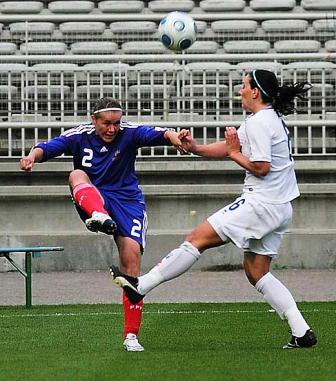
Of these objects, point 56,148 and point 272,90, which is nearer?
point 272,90

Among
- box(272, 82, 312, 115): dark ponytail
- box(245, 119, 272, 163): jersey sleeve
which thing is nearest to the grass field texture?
box(245, 119, 272, 163): jersey sleeve

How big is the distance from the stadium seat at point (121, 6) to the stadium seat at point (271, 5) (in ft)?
6.58

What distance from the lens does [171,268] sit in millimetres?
8844

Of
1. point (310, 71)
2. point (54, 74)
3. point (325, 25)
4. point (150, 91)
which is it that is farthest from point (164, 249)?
point (325, 25)

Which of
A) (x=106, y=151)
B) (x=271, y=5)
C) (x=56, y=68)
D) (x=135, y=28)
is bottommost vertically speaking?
(x=106, y=151)

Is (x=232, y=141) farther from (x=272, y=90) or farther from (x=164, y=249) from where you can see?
(x=164, y=249)

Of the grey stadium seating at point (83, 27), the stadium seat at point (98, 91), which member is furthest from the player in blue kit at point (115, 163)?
the grey stadium seating at point (83, 27)

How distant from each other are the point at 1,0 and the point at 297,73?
7.35 meters

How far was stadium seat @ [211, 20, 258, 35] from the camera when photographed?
20.0 metres

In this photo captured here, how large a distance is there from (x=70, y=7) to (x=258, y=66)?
20.3 ft

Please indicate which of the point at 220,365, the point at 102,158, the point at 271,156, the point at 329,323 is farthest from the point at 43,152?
the point at 329,323

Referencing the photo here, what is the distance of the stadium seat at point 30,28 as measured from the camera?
20.1 meters

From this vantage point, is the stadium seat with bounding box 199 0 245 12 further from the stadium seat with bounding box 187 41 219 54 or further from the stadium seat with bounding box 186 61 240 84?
the stadium seat with bounding box 186 61 240 84

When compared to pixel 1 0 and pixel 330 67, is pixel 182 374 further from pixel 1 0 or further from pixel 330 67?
pixel 1 0
